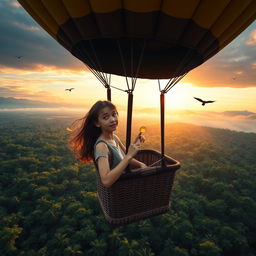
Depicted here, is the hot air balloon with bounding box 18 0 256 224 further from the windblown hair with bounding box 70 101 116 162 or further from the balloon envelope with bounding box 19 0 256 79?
the windblown hair with bounding box 70 101 116 162

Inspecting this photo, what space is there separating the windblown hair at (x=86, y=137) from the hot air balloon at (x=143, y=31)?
0.44 meters

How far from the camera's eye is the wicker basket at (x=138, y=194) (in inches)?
100

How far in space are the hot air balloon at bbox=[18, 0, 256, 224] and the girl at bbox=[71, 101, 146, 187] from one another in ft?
0.56

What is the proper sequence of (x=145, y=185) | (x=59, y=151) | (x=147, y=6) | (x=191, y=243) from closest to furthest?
(x=147, y=6) → (x=145, y=185) → (x=191, y=243) → (x=59, y=151)

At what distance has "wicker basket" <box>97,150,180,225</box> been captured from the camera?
8.34 feet

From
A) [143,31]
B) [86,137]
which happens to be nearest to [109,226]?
[86,137]

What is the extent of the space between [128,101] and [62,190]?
32305 mm

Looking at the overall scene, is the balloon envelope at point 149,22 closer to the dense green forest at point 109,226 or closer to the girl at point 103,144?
the girl at point 103,144

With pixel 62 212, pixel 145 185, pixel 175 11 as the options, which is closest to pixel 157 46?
pixel 175 11

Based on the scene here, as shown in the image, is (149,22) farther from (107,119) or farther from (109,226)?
(109,226)

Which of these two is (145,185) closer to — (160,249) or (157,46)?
(157,46)

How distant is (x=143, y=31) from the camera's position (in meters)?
2.38

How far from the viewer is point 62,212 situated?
86.4 ft

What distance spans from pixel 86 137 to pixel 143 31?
68.7 inches
